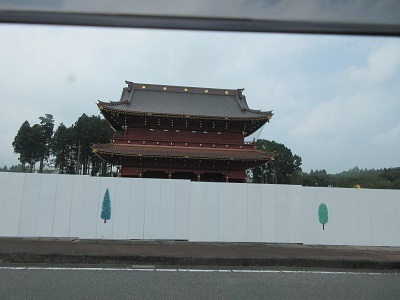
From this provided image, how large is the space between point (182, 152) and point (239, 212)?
10.4 m

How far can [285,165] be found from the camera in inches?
2628

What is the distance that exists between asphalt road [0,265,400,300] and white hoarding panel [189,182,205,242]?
9.30 ft

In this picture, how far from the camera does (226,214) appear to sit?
9664 millimetres

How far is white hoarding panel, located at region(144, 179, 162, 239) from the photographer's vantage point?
9406 mm

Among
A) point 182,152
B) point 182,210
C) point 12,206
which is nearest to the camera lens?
point 12,206

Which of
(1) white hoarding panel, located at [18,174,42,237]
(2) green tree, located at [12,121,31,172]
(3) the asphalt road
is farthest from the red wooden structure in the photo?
(2) green tree, located at [12,121,31,172]

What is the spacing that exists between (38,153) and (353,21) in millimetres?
67547

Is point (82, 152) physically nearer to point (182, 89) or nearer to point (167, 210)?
point (182, 89)

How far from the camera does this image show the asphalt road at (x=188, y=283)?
15.7 feet

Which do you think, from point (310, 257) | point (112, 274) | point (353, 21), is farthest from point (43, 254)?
point (353, 21)

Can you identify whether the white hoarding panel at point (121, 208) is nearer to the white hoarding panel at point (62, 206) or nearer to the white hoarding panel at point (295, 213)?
the white hoarding panel at point (62, 206)

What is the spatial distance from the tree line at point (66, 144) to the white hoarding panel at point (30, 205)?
45.7 metres

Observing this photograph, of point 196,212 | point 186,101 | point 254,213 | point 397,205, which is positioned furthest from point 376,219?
point 186,101

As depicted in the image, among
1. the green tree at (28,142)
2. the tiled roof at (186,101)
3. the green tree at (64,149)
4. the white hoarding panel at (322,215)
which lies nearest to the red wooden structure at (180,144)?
the tiled roof at (186,101)
